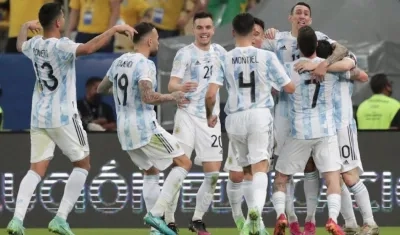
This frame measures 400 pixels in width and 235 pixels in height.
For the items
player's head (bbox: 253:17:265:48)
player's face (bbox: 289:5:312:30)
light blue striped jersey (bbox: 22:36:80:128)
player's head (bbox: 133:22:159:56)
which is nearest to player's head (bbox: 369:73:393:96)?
player's head (bbox: 253:17:265:48)

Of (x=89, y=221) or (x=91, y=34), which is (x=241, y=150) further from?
(x=91, y=34)

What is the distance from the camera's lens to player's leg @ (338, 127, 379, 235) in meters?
17.2

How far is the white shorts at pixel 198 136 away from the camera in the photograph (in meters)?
17.7

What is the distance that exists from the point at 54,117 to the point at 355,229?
3.60m

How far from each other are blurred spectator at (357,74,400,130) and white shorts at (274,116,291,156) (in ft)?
10.6

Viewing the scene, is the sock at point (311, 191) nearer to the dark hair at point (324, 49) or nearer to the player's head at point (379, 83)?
the dark hair at point (324, 49)

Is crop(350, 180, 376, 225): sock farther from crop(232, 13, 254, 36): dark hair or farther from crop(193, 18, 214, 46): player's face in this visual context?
crop(193, 18, 214, 46): player's face

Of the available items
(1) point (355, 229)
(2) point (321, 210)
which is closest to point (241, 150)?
(1) point (355, 229)

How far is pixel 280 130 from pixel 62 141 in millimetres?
2399

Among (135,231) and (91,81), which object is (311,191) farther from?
(91,81)

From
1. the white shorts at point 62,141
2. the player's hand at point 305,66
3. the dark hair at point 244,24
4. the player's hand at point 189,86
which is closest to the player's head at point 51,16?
the white shorts at point 62,141

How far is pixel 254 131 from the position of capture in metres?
16.6

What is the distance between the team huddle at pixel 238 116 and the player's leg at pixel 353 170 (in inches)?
0.4

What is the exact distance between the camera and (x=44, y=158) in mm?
16750
